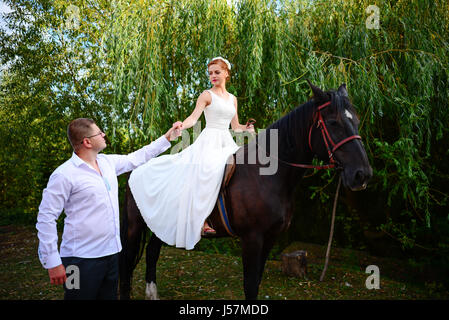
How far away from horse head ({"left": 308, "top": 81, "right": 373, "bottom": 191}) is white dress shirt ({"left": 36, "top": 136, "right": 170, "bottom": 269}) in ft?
5.67

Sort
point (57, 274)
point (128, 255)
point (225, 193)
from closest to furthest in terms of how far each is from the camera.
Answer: point (57, 274)
point (225, 193)
point (128, 255)

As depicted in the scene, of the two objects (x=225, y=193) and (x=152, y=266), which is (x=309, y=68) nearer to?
(x=225, y=193)

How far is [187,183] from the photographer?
9.86 feet

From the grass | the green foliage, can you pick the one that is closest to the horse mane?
the green foliage

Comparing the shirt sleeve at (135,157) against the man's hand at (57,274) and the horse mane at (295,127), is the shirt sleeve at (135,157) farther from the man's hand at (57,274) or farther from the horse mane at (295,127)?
the horse mane at (295,127)

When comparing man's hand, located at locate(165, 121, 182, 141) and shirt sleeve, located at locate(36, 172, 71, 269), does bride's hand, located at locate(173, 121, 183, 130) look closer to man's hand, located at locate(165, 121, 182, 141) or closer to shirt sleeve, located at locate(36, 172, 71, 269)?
man's hand, located at locate(165, 121, 182, 141)

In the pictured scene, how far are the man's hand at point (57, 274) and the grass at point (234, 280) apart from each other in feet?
8.43

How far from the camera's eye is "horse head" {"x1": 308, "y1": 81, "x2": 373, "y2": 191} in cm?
228

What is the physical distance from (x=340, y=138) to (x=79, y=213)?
2.03 metres

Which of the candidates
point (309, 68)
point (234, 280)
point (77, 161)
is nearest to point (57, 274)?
point (77, 161)

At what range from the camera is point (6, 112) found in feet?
24.3

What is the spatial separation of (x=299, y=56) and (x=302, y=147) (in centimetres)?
247

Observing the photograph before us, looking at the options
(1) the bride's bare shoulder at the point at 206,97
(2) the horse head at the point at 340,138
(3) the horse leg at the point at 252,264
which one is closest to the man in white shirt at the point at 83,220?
(3) the horse leg at the point at 252,264

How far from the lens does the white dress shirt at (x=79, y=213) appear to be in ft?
5.68
